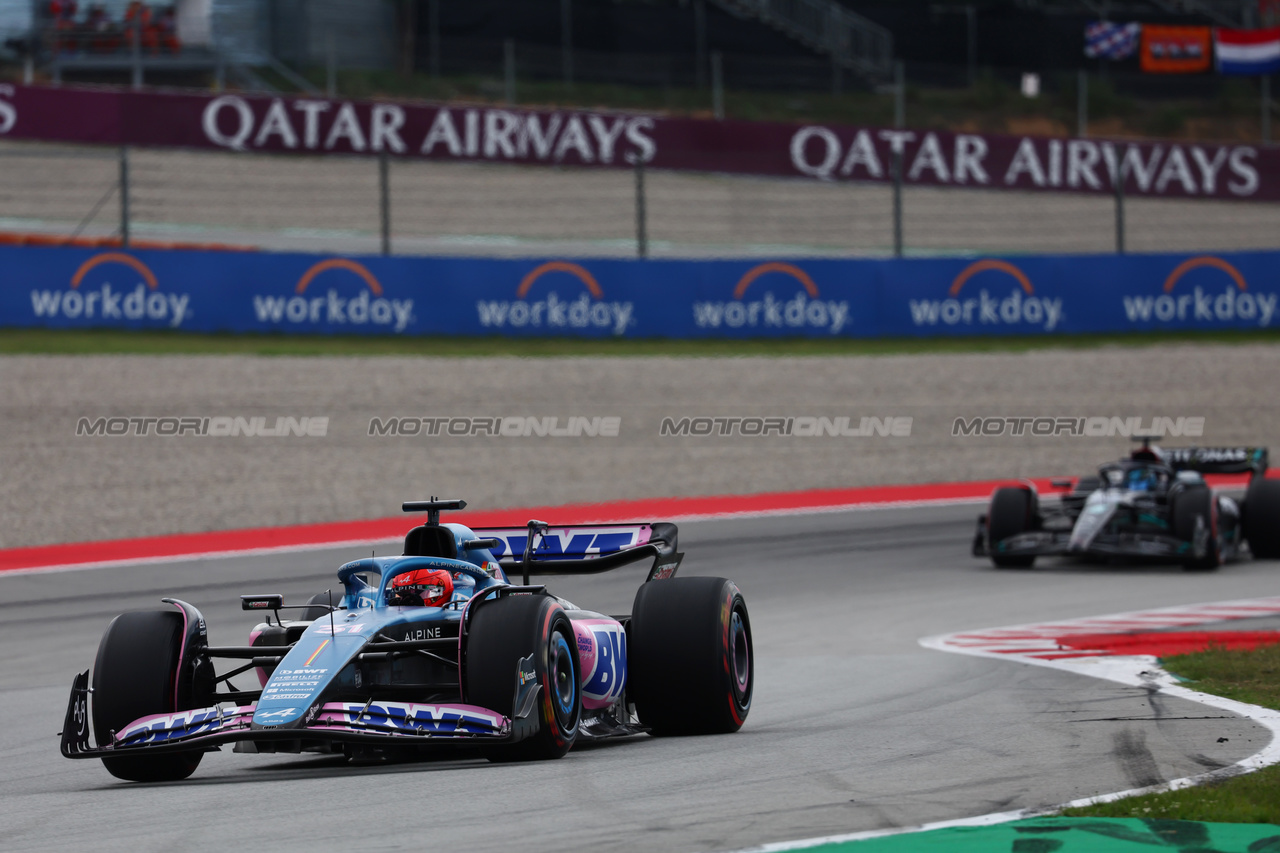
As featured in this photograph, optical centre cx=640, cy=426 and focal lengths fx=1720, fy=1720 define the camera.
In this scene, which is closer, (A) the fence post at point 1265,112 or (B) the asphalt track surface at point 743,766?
(B) the asphalt track surface at point 743,766

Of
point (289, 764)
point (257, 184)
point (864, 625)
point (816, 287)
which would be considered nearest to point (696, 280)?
point (816, 287)

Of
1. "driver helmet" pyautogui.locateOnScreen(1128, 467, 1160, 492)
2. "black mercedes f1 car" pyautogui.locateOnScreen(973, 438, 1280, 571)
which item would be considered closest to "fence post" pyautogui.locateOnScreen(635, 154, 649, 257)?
"black mercedes f1 car" pyautogui.locateOnScreen(973, 438, 1280, 571)

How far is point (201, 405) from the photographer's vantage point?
21.1 metres

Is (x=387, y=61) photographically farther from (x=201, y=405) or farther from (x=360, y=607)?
(x=360, y=607)

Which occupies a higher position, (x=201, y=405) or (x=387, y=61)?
(x=387, y=61)

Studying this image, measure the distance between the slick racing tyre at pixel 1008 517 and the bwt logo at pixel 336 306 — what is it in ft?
36.5

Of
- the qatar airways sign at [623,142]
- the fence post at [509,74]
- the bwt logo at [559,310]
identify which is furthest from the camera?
the fence post at [509,74]

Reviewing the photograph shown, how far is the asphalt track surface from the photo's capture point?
574 centimetres

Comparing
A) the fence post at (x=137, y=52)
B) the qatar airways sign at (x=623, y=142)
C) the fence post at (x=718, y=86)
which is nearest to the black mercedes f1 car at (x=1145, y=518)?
the qatar airways sign at (x=623, y=142)

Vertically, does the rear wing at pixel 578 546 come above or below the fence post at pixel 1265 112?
below

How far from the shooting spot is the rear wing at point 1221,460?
1652cm

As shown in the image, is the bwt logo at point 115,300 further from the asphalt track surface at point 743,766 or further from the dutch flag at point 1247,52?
the dutch flag at point 1247,52

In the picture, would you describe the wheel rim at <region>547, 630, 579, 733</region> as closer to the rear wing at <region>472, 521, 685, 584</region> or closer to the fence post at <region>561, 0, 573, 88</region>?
the rear wing at <region>472, 521, 685, 584</region>

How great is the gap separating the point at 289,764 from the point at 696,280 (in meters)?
18.1
